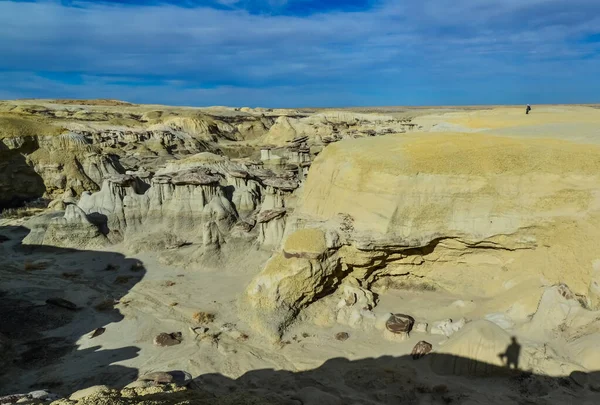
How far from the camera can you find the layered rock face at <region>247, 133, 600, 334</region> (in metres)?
13.4

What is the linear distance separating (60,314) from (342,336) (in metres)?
12.3

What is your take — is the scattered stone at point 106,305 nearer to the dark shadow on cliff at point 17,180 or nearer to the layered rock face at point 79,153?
the layered rock face at point 79,153

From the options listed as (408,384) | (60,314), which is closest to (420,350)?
(408,384)

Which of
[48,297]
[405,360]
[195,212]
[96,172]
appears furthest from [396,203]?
[96,172]

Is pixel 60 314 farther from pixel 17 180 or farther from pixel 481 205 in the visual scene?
pixel 17 180

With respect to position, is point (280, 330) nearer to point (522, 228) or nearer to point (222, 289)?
point (222, 289)

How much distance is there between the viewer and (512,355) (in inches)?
452

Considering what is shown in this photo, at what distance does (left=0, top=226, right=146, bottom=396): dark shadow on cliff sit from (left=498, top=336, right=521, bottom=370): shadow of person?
11725 mm

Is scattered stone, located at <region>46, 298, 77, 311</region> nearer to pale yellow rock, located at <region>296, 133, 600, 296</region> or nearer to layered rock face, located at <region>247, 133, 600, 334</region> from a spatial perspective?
layered rock face, located at <region>247, 133, 600, 334</region>

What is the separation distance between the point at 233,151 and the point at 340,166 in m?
44.2

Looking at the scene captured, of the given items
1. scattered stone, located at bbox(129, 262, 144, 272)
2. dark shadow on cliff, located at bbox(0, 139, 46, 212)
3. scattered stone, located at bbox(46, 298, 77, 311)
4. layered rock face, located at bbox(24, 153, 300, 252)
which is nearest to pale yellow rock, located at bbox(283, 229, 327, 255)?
layered rock face, located at bbox(24, 153, 300, 252)

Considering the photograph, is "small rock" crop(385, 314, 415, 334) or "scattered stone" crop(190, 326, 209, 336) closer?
"small rock" crop(385, 314, 415, 334)

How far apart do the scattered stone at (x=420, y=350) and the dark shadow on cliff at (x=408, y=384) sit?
0.18 m

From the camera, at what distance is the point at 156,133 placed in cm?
5566
